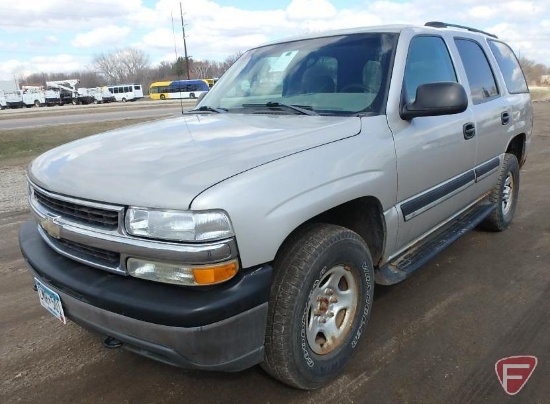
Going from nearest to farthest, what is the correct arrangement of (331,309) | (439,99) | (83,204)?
(83,204), (331,309), (439,99)

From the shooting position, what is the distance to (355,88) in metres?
3.04

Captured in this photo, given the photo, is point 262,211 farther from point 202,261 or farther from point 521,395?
point 521,395

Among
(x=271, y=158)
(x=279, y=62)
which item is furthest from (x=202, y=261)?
(x=279, y=62)

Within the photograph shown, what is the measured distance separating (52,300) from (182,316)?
909mm

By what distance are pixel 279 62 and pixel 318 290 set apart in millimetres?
1887

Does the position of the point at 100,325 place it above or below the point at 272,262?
A: below

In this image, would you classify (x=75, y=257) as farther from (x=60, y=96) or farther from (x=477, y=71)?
(x=60, y=96)

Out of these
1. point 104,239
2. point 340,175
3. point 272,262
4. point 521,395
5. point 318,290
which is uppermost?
point 340,175

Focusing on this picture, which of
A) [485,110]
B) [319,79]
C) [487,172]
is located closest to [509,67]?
[485,110]

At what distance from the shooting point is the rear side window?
15.2ft

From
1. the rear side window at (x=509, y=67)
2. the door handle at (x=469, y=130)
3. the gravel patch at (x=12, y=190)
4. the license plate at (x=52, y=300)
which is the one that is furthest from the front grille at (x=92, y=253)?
the gravel patch at (x=12, y=190)

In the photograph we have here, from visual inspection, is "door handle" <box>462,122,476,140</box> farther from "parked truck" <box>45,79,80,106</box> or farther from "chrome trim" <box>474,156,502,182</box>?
"parked truck" <box>45,79,80,106</box>

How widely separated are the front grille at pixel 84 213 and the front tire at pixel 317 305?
0.77m

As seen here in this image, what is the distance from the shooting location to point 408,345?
289cm
